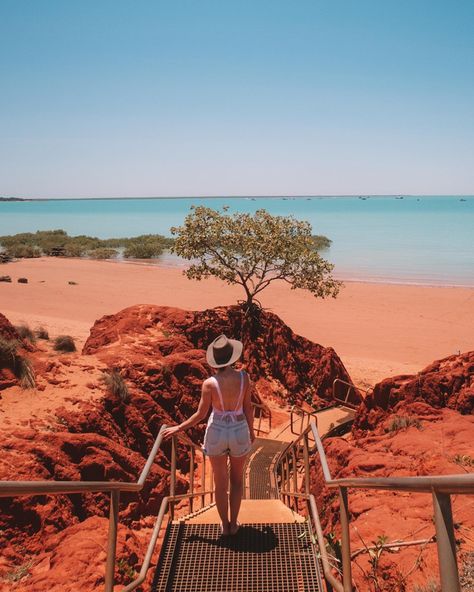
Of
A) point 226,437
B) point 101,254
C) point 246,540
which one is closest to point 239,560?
point 246,540

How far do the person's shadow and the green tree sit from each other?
41.6 feet

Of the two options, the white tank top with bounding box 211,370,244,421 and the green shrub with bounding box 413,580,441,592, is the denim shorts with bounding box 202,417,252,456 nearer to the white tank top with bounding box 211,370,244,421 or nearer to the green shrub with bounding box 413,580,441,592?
the white tank top with bounding box 211,370,244,421

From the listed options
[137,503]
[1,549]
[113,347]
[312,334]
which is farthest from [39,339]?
[312,334]

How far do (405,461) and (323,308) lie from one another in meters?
23.3

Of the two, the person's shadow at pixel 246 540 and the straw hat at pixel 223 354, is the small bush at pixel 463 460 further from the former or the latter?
the straw hat at pixel 223 354

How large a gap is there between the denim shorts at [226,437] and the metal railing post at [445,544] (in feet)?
8.34

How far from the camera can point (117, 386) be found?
9.24m

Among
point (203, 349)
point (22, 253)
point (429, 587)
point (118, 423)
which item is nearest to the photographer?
point (429, 587)

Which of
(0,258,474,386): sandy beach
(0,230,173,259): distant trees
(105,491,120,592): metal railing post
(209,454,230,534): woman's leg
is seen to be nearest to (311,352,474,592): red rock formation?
(209,454,230,534): woman's leg

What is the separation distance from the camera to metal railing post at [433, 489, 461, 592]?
187 cm

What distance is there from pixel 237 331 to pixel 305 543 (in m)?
12.2

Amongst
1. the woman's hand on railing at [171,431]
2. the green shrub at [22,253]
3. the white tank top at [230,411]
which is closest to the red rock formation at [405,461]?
the white tank top at [230,411]

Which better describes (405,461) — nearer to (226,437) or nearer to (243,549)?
(243,549)

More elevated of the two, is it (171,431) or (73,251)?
(171,431)
